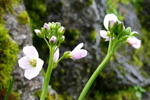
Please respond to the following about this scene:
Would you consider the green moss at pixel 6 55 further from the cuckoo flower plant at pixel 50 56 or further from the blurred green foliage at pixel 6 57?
the cuckoo flower plant at pixel 50 56

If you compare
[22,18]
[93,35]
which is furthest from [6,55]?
[93,35]

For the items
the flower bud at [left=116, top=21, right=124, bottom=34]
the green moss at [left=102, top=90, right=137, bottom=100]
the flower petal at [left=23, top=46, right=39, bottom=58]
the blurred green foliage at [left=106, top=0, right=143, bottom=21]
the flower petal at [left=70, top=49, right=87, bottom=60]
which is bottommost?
the green moss at [left=102, top=90, right=137, bottom=100]

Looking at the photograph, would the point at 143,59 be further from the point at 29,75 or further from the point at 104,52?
the point at 29,75

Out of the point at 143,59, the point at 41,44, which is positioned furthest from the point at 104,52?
the point at 143,59

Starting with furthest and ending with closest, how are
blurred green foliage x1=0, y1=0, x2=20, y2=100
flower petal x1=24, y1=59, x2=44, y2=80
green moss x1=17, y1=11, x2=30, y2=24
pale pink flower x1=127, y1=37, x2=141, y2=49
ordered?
1. green moss x1=17, y1=11, x2=30, y2=24
2. blurred green foliage x1=0, y1=0, x2=20, y2=100
3. pale pink flower x1=127, y1=37, x2=141, y2=49
4. flower petal x1=24, y1=59, x2=44, y2=80

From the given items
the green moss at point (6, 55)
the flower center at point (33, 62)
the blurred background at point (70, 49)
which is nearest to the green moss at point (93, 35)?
the blurred background at point (70, 49)

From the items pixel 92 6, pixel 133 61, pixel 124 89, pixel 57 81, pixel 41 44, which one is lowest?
pixel 124 89

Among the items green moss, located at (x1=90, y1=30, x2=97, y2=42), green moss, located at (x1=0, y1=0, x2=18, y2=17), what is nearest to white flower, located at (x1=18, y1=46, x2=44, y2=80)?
green moss, located at (x1=0, y1=0, x2=18, y2=17)

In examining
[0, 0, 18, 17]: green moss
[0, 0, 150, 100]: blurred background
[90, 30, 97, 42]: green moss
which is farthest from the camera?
[90, 30, 97, 42]: green moss

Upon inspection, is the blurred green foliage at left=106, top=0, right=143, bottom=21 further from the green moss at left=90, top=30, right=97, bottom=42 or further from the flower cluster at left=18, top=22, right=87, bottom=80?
the flower cluster at left=18, top=22, right=87, bottom=80
